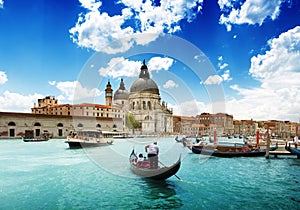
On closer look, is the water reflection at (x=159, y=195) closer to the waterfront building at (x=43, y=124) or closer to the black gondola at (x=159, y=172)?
the black gondola at (x=159, y=172)

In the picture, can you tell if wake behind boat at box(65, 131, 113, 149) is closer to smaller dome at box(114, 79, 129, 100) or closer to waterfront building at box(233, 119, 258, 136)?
smaller dome at box(114, 79, 129, 100)

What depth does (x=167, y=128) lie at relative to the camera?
62.3 meters

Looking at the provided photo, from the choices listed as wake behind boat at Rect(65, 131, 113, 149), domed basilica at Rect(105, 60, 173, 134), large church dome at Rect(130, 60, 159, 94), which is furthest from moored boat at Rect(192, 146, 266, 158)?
large church dome at Rect(130, 60, 159, 94)

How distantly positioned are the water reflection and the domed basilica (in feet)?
160

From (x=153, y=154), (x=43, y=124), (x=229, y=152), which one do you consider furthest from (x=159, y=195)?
(x=43, y=124)

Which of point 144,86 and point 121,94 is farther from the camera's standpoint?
point 121,94

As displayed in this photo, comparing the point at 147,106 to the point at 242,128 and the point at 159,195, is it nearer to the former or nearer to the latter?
the point at 242,128

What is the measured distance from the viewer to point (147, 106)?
61.2m

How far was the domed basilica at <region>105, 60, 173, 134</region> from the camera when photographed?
59312mm

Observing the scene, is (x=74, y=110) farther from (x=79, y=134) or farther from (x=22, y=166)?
(x=22, y=166)

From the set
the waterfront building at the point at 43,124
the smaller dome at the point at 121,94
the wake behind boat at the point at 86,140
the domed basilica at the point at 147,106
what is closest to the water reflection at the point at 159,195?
the wake behind boat at the point at 86,140

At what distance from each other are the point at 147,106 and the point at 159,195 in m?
54.2

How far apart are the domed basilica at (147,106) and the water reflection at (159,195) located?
4890 cm

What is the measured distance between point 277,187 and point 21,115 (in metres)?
32.1
